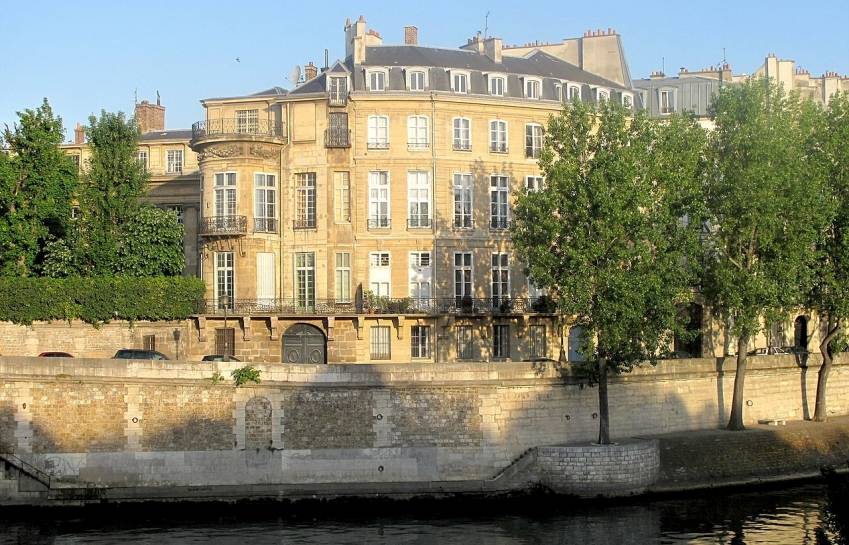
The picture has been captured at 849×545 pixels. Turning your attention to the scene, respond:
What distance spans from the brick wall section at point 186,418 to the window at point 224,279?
1195 cm

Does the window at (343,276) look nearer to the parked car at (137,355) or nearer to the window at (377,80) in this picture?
the window at (377,80)

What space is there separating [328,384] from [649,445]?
11417 mm

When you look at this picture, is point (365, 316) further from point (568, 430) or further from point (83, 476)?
point (83, 476)

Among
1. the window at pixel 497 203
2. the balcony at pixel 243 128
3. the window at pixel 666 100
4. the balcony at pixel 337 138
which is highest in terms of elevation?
the window at pixel 666 100

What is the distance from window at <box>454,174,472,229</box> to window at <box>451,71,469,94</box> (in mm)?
4107

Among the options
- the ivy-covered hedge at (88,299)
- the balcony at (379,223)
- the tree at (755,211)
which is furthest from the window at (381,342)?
the tree at (755,211)

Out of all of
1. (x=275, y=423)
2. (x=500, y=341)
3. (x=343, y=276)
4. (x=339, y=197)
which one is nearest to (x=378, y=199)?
(x=339, y=197)

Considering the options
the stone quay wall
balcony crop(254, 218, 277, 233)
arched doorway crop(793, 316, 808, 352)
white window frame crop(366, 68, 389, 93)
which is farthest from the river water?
arched doorway crop(793, 316, 808, 352)

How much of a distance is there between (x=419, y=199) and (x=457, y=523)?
19481 millimetres

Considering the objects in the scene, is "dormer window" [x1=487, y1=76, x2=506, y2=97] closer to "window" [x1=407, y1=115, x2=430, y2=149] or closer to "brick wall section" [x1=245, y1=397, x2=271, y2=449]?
"window" [x1=407, y1=115, x2=430, y2=149]

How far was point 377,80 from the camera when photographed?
52.9 meters

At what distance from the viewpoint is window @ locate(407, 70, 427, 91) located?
5312cm

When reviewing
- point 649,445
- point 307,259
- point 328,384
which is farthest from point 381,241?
point 649,445

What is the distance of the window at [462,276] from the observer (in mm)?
52344
